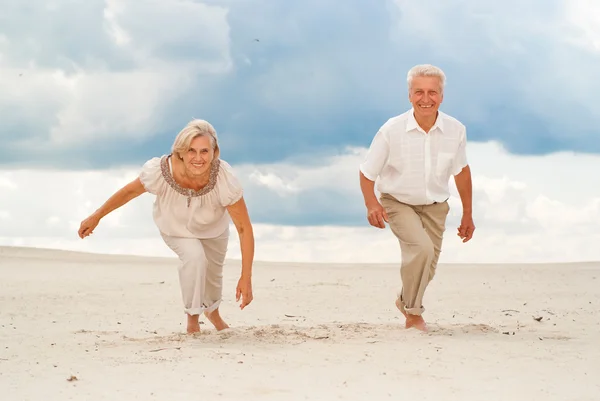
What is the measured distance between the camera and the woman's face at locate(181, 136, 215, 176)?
19.2ft

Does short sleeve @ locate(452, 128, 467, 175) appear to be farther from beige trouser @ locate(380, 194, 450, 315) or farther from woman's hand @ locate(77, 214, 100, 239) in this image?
woman's hand @ locate(77, 214, 100, 239)

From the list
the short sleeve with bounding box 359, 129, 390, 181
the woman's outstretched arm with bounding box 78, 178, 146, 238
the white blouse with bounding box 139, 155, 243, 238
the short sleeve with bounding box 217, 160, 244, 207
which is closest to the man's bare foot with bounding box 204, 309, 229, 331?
the white blouse with bounding box 139, 155, 243, 238

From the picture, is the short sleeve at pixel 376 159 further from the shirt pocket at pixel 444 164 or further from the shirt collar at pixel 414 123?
the shirt pocket at pixel 444 164

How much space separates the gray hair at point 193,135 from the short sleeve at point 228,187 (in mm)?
149

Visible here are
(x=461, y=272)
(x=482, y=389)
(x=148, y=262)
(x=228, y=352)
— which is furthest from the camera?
(x=148, y=262)

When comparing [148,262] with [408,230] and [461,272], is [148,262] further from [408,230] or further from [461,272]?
[408,230]

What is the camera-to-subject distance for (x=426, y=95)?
6.51 m

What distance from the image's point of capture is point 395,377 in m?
4.92

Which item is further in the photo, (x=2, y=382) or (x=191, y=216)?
(x=191, y=216)

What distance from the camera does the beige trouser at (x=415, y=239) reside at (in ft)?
21.5

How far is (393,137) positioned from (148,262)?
993 cm

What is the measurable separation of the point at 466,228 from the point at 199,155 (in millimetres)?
2455

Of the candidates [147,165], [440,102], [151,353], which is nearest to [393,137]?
[440,102]

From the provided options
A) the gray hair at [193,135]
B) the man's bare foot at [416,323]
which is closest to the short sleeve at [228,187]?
the gray hair at [193,135]
